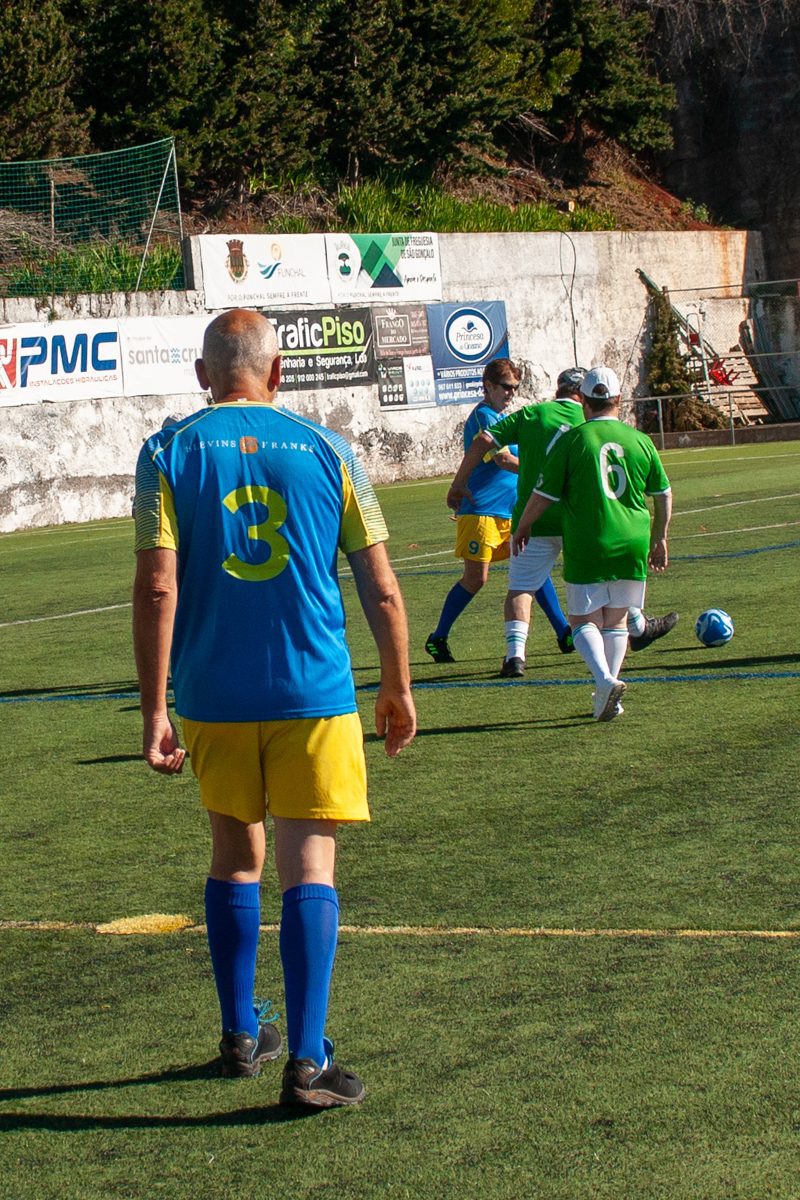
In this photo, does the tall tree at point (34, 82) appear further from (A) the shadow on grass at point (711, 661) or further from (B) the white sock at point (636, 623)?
(B) the white sock at point (636, 623)

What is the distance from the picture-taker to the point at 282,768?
4129 mm

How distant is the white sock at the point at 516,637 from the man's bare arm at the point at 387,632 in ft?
19.6

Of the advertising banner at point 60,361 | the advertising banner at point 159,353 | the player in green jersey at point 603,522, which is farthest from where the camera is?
the advertising banner at point 159,353

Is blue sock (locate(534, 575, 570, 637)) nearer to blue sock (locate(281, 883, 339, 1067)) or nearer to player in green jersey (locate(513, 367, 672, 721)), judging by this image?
player in green jersey (locate(513, 367, 672, 721))

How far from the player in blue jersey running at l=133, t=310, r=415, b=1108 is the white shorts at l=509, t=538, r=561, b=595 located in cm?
607

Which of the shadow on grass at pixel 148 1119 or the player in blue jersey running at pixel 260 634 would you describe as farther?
the player in blue jersey running at pixel 260 634

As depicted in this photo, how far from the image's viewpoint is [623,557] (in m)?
8.52

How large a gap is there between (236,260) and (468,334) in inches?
224

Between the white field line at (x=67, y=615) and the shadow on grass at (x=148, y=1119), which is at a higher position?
the shadow on grass at (x=148, y=1119)

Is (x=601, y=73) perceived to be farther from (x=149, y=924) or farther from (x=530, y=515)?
(x=149, y=924)

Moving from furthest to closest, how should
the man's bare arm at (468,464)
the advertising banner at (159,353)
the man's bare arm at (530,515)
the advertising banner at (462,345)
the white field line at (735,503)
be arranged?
the advertising banner at (462,345) → the advertising banner at (159,353) → the white field line at (735,503) → the man's bare arm at (468,464) → the man's bare arm at (530,515)

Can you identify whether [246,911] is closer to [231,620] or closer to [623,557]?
[231,620]

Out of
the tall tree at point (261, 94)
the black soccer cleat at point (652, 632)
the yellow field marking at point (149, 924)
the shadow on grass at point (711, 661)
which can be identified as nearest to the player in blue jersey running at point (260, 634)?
the yellow field marking at point (149, 924)

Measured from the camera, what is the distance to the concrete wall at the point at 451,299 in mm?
27719
